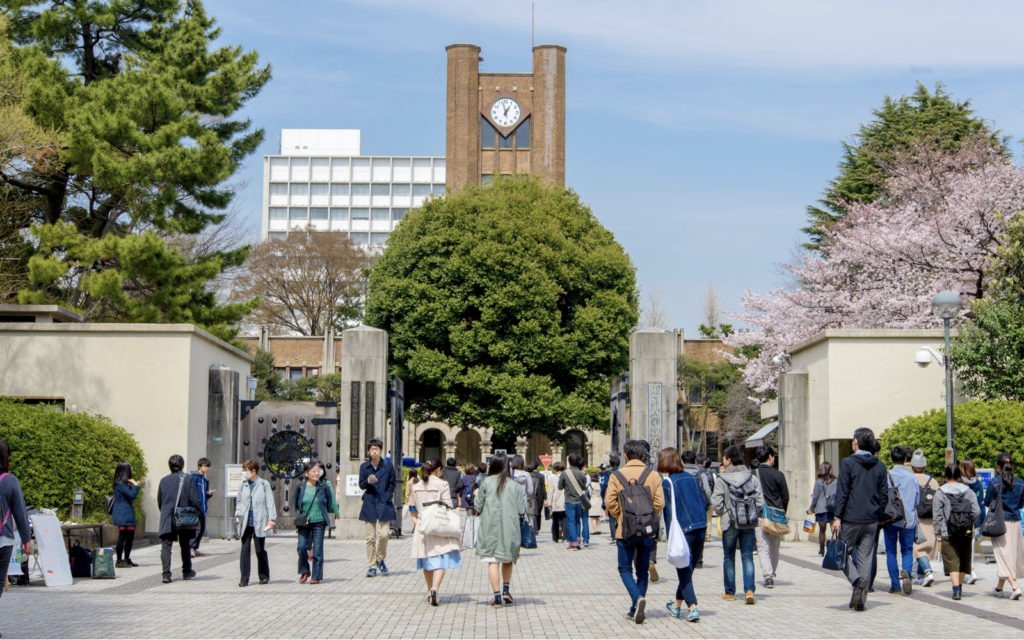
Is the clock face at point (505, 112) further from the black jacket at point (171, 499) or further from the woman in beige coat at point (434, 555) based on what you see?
the woman in beige coat at point (434, 555)

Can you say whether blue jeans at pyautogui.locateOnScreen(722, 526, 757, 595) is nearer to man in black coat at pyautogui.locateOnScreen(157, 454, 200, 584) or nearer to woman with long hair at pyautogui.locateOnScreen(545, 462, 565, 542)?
man in black coat at pyautogui.locateOnScreen(157, 454, 200, 584)

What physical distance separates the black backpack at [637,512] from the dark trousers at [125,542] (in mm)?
8385

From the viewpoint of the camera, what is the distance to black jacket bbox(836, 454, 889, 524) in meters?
11.5

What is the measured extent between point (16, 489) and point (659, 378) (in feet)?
49.0

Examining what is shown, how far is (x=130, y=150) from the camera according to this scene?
99.5ft

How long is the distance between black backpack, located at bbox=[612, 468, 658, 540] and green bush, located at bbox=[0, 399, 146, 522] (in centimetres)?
1068

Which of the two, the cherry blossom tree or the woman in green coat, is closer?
the woman in green coat

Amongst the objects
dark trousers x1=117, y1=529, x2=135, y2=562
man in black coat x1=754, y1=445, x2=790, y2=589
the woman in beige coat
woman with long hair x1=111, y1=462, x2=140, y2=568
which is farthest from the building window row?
the woman in beige coat

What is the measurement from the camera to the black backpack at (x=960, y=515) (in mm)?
13047

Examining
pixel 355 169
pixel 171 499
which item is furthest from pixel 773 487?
pixel 355 169

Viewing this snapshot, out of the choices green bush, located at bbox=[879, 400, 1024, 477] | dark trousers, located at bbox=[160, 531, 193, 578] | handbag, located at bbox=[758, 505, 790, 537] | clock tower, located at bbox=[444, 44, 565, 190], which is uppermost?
clock tower, located at bbox=[444, 44, 565, 190]

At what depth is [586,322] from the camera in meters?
44.9

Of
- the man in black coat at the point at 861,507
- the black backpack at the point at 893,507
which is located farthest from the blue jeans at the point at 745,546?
the black backpack at the point at 893,507

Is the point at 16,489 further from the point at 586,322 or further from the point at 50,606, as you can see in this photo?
the point at 586,322
